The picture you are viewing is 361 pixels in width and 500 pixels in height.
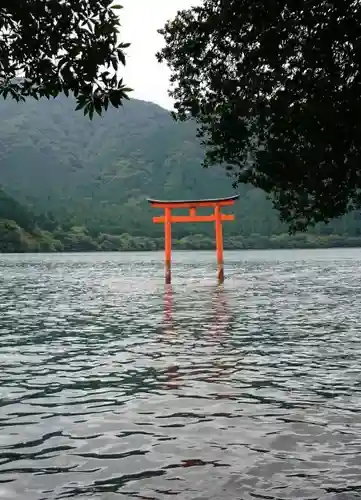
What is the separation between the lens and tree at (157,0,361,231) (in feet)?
35.5

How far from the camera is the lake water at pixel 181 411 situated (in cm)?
711

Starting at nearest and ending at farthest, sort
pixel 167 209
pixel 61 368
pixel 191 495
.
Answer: pixel 191 495, pixel 61 368, pixel 167 209

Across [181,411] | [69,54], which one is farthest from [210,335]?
[69,54]

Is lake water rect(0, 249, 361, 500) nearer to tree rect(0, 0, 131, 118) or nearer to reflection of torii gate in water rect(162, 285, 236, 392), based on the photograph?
reflection of torii gate in water rect(162, 285, 236, 392)

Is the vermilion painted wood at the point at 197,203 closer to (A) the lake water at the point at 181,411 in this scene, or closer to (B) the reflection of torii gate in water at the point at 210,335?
(B) the reflection of torii gate in water at the point at 210,335

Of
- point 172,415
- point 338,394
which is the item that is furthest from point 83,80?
point 338,394

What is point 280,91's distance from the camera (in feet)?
37.5

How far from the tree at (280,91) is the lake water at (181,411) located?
3793 mm

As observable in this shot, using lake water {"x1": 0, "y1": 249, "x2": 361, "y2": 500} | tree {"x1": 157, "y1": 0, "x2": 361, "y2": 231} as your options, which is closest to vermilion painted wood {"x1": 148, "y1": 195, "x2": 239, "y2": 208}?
lake water {"x1": 0, "y1": 249, "x2": 361, "y2": 500}

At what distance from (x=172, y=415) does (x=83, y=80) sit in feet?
17.0

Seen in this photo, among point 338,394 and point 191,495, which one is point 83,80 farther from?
point 338,394

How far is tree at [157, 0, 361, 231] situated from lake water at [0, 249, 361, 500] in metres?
3.79

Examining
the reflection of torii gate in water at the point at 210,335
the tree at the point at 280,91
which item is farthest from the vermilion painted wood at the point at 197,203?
the tree at the point at 280,91

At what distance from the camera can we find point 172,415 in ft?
32.7
